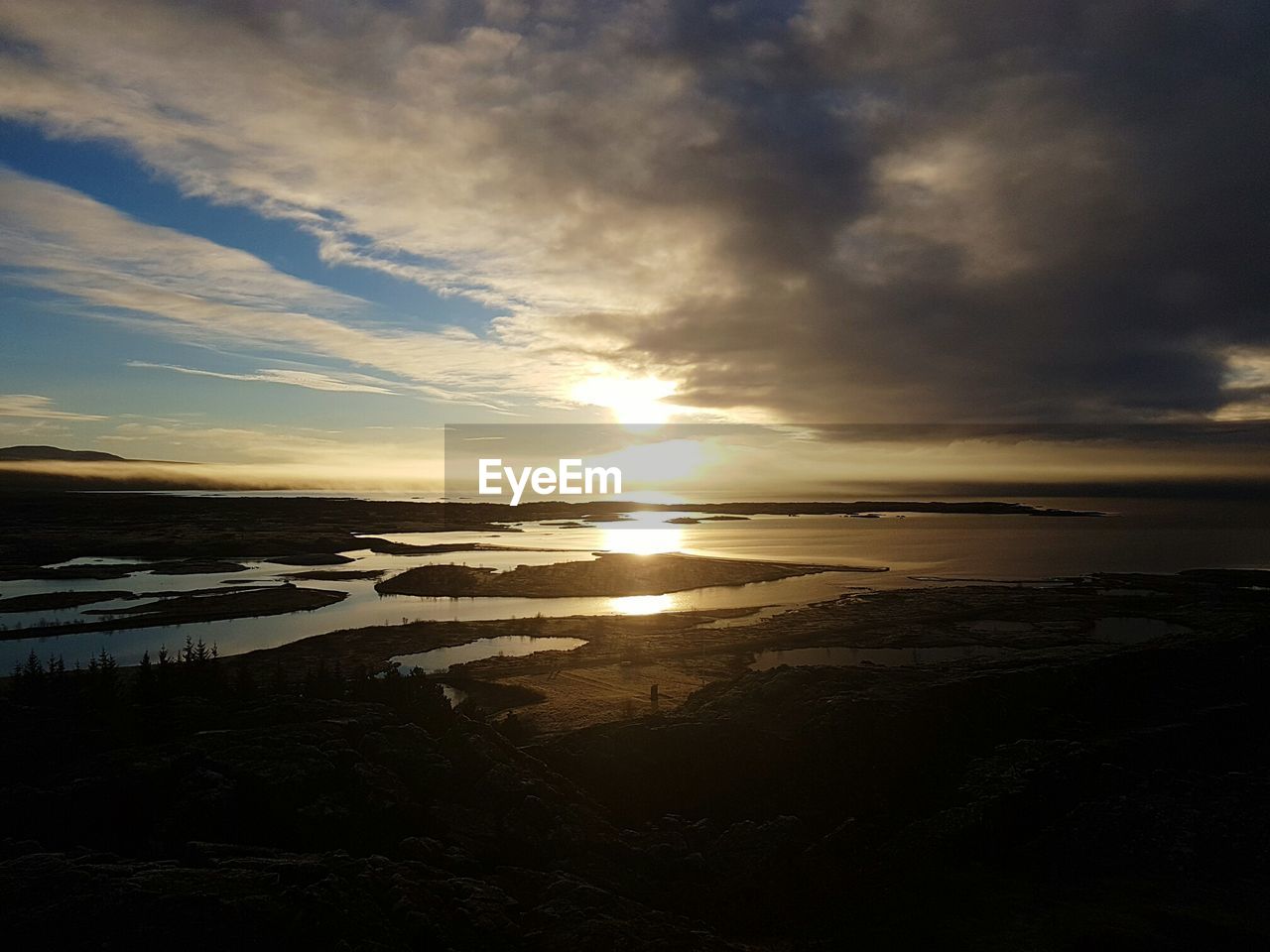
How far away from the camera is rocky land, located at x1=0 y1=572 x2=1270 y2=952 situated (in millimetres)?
13422

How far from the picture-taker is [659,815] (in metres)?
22.2

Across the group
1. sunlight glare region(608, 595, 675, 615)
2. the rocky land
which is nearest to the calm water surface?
sunlight glare region(608, 595, 675, 615)

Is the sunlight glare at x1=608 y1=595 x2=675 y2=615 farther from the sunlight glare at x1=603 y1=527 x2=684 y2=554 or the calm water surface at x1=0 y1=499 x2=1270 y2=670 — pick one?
the sunlight glare at x1=603 y1=527 x2=684 y2=554

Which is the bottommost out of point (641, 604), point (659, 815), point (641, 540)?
point (641, 604)

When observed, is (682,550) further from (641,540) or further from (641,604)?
(641,604)

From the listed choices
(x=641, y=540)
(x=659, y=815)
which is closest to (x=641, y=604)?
(x=659, y=815)

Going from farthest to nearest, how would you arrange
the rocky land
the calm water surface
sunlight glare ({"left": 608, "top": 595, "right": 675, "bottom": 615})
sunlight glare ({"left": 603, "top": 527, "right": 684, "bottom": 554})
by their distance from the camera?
1. sunlight glare ({"left": 603, "top": 527, "right": 684, "bottom": 554})
2. sunlight glare ({"left": 608, "top": 595, "right": 675, "bottom": 615})
3. the calm water surface
4. the rocky land

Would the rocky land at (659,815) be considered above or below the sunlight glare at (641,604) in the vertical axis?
above

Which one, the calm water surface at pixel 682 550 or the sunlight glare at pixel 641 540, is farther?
the sunlight glare at pixel 641 540

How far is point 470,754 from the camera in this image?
20438 mm

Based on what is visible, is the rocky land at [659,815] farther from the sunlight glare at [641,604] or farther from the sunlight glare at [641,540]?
the sunlight glare at [641,540]

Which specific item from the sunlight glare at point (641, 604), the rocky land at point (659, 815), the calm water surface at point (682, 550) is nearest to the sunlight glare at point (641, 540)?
the calm water surface at point (682, 550)

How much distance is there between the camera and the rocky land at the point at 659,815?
44.0 ft

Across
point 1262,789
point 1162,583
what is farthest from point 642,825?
point 1162,583
